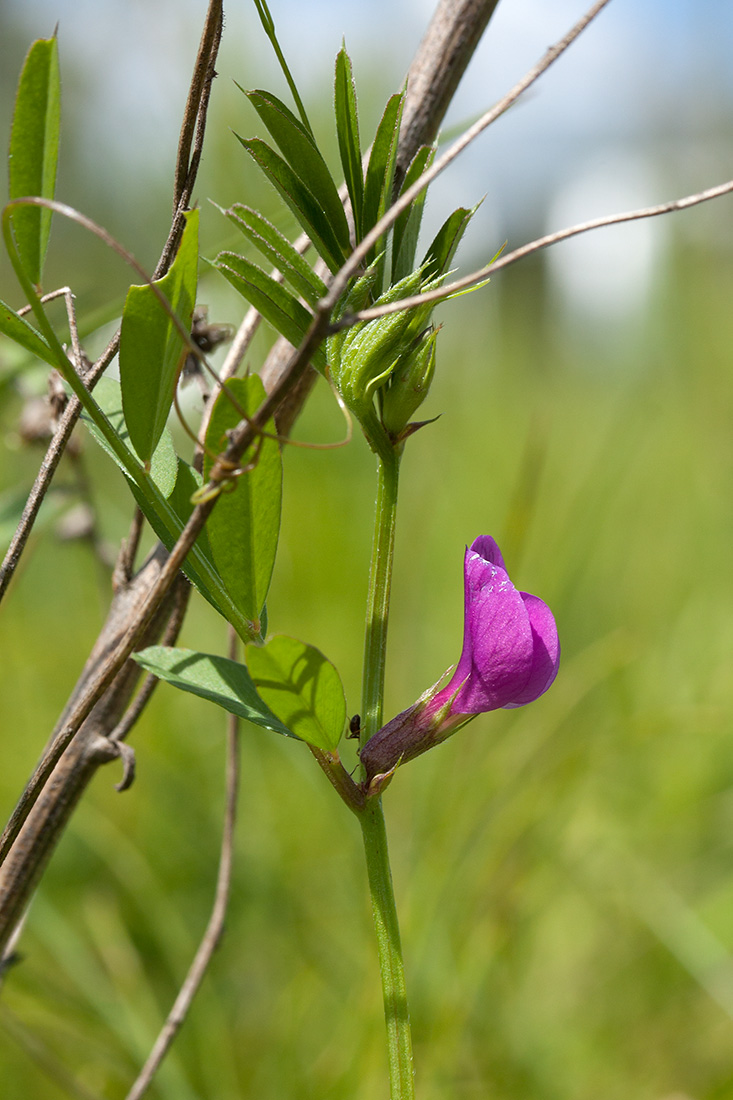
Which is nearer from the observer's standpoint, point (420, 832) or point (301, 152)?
point (301, 152)

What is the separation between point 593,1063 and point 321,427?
3.24 ft

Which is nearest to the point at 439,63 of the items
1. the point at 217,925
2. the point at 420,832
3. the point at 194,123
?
the point at 194,123

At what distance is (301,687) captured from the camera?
0.20m

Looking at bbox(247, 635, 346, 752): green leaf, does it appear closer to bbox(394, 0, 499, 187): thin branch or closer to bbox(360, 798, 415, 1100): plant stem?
bbox(360, 798, 415, 1100): plant stem

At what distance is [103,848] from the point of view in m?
0.77

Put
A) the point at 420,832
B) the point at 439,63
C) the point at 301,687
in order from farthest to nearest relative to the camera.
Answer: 1. the point at 420,832
2. the point at 439,63
3. the point at 301,687

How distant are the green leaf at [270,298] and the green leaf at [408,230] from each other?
29 mm

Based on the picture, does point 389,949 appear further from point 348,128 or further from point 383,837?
point 348,128

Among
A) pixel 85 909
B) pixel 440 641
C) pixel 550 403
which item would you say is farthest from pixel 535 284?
pixel 85 909

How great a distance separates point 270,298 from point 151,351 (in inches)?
1.5

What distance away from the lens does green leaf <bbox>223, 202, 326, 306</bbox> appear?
226mm

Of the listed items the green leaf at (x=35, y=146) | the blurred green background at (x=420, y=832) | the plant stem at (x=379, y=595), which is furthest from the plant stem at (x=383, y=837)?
the blurred green background at (x=420, y=832)

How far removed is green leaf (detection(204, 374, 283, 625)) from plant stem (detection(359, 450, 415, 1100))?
0.09 feet

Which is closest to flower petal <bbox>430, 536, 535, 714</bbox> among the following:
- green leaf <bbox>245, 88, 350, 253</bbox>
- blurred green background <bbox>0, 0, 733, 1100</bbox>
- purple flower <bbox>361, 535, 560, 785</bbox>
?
purple flower <bbox>361, 535, 560, 785</bbox>
